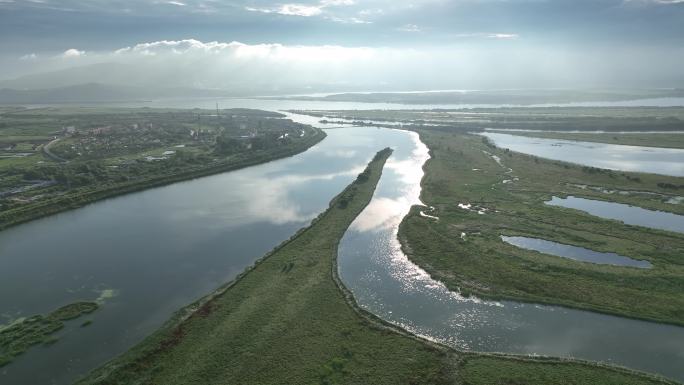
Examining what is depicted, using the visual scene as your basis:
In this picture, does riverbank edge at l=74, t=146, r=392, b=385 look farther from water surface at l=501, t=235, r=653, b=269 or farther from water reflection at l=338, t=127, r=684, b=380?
water surface at l=501, t=235, r=653, b=269

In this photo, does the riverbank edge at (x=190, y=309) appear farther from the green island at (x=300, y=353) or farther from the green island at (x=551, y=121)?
the green island at (x=551, y=121)

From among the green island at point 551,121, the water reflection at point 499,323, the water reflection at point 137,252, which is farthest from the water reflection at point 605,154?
the water reflection at point 499,323

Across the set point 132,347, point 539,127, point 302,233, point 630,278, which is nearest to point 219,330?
point 132,347

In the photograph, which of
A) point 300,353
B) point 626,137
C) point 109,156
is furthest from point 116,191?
point 626,137

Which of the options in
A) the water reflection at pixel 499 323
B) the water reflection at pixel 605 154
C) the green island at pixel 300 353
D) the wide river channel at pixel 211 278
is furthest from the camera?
the water reflection at pixel 605 154

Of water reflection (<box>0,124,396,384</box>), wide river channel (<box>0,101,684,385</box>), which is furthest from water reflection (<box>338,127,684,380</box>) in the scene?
water reflection (<box>0,124,396,384</box>)

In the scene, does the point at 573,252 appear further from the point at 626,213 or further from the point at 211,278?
the point at 211,278
